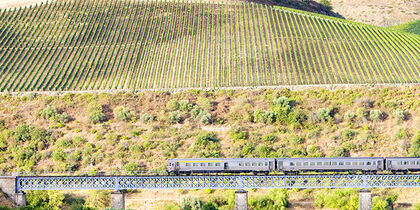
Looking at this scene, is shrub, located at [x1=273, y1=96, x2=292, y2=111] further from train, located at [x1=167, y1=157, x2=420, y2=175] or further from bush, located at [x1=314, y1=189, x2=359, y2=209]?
train, located at [x1=167, y1=157, x2=420, y2=175]

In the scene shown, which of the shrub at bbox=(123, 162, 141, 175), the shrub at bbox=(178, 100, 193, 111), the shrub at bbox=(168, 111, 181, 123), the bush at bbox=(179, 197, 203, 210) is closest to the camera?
the bush at bbox=(179, 197, 203, 210)

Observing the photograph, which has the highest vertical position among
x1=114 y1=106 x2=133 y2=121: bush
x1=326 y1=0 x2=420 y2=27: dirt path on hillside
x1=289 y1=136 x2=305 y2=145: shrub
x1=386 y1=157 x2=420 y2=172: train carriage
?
x1=326 y1=0 x2=420 y2=27: dirt path on hillside

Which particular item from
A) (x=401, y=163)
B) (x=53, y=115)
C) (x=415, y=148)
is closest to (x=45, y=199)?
(x=53, y=115)

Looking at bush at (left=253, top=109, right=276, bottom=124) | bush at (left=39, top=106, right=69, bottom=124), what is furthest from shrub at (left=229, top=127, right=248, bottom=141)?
bush at (left=39, top=106, right=69, bottom=124)

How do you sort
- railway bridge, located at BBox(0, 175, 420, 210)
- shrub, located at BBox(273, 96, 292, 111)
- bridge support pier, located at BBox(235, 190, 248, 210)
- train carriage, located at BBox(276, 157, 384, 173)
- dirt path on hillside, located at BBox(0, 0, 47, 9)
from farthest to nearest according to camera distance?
dirt path on hillside, located at BBox(0, 0, 47, 9) → shrub, located at BBox(273, 96, 292, 111) → train carriage, located at BBox(276, 157, 384, 173) → bridge support pier, located at BBox(235, 190, 248, 210) → railway bridge, located at BBox(0, 175, 420, 210)

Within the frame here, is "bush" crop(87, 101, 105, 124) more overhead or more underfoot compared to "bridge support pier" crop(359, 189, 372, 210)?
more overhead
